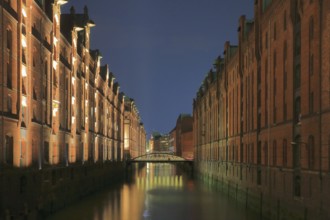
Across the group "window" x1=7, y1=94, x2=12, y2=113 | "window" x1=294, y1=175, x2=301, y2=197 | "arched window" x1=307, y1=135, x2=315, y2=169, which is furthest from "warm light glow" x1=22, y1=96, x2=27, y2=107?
"arched window" x1=307, y1=135, x2=315, y2=169

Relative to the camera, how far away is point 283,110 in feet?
105

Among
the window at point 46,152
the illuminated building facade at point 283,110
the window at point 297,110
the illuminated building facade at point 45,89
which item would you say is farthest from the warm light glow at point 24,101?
the window at point 297,110

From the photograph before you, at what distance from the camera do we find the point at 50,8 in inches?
1535

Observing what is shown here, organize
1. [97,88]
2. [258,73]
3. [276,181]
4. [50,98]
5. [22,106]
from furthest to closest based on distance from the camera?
[97,88] → [258,73] → [50,98] → [276,181] → [22,106]

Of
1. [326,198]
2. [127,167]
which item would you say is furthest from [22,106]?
[127,167]

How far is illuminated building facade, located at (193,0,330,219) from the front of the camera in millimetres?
24172

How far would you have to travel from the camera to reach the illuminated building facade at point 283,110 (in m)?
24.2

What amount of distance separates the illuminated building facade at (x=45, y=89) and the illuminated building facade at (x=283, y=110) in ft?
53.2

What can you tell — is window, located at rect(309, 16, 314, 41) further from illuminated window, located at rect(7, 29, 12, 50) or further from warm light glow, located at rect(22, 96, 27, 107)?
warm light glow, located at rect(22, 96, 27, 107)

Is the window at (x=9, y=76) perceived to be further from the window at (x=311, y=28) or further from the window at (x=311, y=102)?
the window at (x=311, y=28)

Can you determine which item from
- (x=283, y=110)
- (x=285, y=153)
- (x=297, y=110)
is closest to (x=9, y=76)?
(x=297, y=110)

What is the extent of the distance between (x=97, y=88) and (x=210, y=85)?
22116 millimetres

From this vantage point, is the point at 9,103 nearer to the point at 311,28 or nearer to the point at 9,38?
the point at 9,38

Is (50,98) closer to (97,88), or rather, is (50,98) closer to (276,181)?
(276,181)
